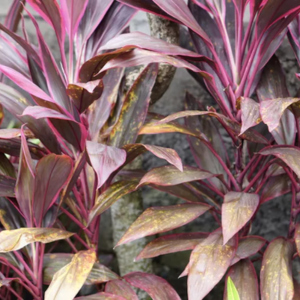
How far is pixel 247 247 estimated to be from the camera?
857 millimetres

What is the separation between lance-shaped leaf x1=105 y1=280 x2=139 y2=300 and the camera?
800mm

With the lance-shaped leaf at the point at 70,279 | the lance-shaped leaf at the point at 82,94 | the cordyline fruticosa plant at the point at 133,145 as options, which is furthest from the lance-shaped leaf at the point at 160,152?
the lance-shaped leaf at the point at 70,279

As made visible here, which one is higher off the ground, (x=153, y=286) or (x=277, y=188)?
(x=277, y=188)

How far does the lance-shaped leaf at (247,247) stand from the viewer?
0.83m

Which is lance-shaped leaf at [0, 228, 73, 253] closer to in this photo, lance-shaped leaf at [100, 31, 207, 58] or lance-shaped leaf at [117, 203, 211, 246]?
lance-shaped leaf at [117, 203, 211, 246]

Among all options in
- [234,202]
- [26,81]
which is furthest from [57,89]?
[234,202]

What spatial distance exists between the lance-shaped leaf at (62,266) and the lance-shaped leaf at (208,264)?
209 mm

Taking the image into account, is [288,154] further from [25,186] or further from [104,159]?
[25,186]

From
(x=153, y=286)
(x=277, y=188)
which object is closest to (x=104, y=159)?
(x=153, y=286)

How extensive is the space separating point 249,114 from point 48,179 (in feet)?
1.37

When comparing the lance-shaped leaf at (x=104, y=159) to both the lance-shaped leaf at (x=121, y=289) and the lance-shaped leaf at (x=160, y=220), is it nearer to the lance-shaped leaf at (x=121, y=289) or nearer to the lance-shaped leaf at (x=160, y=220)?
the lance-shaped leaf at (x=160, y=220)

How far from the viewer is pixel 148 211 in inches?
33.2

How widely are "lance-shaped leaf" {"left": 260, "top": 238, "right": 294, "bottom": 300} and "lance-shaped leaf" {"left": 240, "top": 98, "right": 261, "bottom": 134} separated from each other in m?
0.29

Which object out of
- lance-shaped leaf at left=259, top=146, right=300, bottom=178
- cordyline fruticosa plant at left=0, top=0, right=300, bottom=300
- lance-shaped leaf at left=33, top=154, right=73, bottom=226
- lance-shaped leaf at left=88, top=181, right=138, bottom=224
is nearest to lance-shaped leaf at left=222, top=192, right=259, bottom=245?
cordyline fruticosa plant at left=0, top=0, right=300, bottom=300
